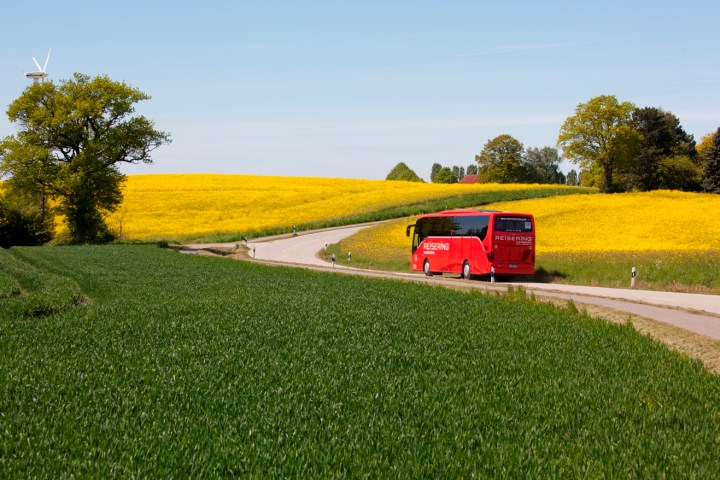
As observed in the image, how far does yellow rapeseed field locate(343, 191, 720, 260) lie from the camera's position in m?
41.0

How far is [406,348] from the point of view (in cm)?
1278

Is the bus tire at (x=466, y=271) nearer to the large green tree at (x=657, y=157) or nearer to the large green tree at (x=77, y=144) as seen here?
the large green tree at (x=77, y=144)

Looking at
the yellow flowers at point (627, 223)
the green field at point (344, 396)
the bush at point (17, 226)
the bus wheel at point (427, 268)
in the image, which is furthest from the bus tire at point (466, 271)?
the bush at point (17, 226)

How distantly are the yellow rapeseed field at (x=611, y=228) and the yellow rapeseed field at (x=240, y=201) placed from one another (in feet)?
52.0

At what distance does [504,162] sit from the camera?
129 m

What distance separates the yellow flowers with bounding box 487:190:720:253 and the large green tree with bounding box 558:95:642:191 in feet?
75.9

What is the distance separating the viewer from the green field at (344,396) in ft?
23.2

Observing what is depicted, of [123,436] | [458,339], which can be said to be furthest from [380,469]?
[458,339]

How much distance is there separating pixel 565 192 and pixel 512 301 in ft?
226

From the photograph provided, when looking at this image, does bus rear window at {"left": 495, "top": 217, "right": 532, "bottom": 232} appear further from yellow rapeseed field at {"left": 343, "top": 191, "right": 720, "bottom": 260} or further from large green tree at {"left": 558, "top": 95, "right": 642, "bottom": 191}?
large green tree at {"left": 558, "top": 95, "right": 642, "bottom": 191}

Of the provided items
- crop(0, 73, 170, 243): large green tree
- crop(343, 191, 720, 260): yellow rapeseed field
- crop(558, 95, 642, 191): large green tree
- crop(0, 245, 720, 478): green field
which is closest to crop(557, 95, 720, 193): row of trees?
crop(558, 95, 642, 191): large green tree

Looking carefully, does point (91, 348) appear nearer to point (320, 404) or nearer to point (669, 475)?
point (320, 404)

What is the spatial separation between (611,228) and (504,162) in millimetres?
83050

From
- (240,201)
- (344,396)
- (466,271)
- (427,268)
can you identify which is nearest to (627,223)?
(427,268)
